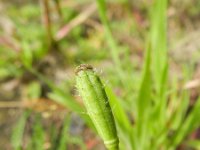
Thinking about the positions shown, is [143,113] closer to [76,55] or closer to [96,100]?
[96,100]

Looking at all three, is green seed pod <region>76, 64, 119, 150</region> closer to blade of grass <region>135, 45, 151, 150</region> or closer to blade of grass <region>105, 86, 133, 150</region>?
blade of grass <region>105, 86, 133, 150</region>

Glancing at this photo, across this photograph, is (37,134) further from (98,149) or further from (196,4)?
(196,4)

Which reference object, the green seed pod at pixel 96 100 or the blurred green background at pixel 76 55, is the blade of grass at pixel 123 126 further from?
the green seed pod at pixel 96 100

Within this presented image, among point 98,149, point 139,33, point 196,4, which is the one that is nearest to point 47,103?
point 98,149

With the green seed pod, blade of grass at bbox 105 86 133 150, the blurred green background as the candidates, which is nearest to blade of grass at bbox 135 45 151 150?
blade of grass at bbox 105 86 133 150

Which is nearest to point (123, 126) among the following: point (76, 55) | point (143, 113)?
point (143, 113)
